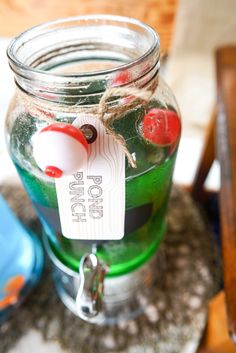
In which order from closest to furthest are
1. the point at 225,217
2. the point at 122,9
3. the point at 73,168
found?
the point at 73,168
the point at 225,217
the point at 122,9

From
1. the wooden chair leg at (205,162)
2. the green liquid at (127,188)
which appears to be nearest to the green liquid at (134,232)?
the green liquid at (127,188)

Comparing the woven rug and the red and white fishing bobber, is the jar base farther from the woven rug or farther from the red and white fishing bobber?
the red and white fishing bobber

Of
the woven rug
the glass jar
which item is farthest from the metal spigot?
the woven rug

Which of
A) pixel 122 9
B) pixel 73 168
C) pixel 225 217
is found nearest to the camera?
pixel 73 168

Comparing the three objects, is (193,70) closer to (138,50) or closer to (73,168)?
(138,50)

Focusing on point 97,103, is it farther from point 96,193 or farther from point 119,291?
Answer: point 119,291

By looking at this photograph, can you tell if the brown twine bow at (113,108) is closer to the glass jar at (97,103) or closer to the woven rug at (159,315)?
the glass jar at (97,103)

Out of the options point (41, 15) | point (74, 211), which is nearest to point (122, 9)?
point (41, 15)
